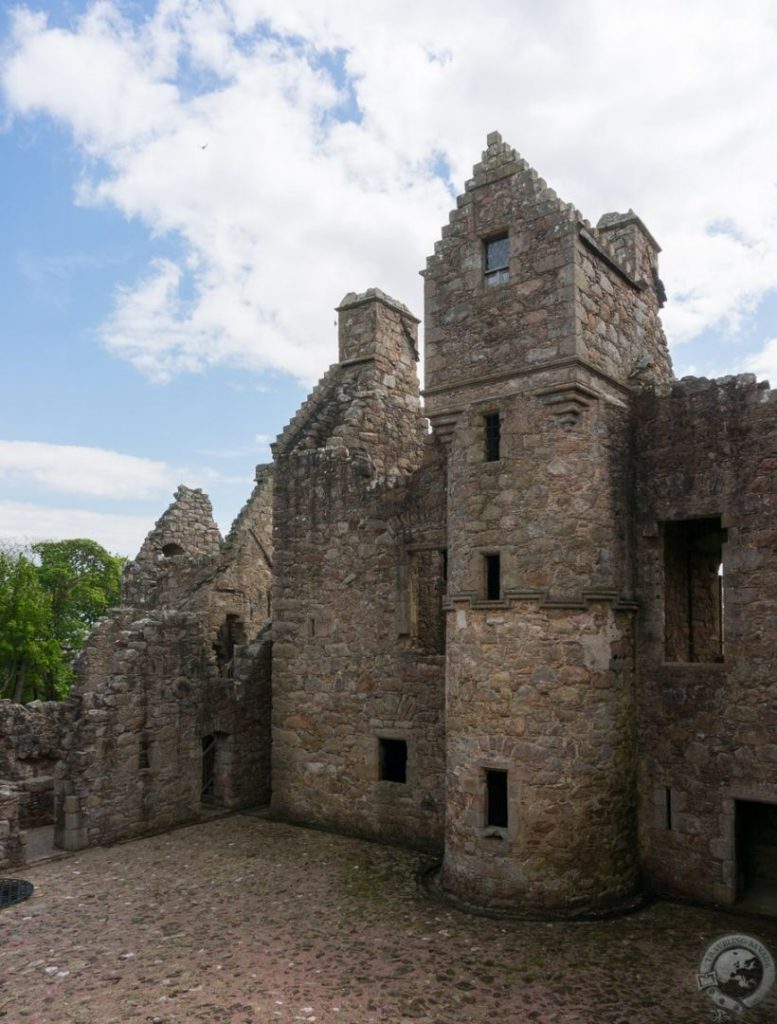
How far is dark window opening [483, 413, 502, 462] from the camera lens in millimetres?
10414

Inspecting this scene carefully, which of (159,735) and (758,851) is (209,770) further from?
(758,851)

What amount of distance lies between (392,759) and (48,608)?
26187mm

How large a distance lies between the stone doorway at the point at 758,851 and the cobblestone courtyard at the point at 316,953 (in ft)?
3.62

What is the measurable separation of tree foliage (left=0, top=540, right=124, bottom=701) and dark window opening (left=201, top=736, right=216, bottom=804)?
47.3 ft

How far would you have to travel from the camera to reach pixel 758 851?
11180mm

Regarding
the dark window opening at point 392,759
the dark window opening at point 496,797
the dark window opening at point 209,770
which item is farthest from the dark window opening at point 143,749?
the dark window opening at point 496,797

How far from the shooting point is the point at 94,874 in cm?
1122

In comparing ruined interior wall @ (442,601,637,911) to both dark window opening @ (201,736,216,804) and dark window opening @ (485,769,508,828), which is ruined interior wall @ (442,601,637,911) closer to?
dark window opening @ (485,769,508,828)

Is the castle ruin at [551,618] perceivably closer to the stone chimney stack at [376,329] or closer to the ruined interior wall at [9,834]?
the ruined interior wall at [9,834]

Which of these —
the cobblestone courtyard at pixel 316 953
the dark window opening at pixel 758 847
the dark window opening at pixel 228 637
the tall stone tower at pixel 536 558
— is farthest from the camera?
the dark window opening at pixel 228 637

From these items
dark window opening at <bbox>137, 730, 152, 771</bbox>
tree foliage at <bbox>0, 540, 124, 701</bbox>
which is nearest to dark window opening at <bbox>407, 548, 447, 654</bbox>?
dark window opening at <bbox>137, 730, 152, 771</bbox>

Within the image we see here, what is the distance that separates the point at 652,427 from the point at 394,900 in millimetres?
7007

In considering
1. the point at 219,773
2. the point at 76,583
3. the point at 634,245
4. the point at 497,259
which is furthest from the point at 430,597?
the point at 76,583

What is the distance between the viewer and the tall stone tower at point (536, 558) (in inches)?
377
